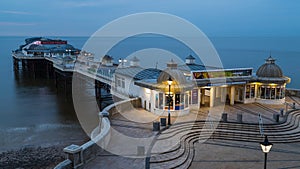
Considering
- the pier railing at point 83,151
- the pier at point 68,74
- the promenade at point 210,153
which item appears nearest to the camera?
the pier railing at point 83,151

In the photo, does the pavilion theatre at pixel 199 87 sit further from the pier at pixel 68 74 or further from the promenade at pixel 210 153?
the pier at pixel 68 74

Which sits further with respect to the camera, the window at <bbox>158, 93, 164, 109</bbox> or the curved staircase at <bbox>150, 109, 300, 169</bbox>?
the window at <bbox>158, 93, 164, 109</bbox>

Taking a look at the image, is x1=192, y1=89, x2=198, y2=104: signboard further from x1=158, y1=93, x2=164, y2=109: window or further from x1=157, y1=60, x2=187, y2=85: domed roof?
x1=158, y1=93, x2=164, y2=109: window

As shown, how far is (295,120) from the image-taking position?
18281mm

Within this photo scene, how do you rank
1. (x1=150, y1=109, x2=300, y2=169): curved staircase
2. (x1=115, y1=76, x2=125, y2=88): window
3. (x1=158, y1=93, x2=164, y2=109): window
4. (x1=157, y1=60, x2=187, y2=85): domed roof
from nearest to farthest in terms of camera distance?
(x1=150, y1=109, x2=300, y2=169): curved staircase, (x1=157, y1=60, x2=187, y2=85): domed roof, (x1=158, y1=93, x2=164, y2=109): window, (x1=115, y1=76, x2=125, y2=88): window

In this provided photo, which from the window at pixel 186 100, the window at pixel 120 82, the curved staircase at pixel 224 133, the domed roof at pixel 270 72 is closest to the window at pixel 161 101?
the window at pixel 186 100

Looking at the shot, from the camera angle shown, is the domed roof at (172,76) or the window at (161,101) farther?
the window at (161,101)

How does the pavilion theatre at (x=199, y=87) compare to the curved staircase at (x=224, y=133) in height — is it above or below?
above

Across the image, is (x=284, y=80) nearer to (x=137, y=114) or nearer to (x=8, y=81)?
(x=137, y=114)

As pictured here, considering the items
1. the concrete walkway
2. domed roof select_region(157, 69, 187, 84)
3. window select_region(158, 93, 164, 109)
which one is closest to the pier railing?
the concrete walkway

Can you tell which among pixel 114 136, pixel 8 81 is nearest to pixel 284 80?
pixel 114 136

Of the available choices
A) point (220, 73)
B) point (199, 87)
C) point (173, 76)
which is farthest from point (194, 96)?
point (220, 73)

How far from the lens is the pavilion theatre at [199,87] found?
752 inches

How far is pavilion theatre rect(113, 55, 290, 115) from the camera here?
1911 cm
